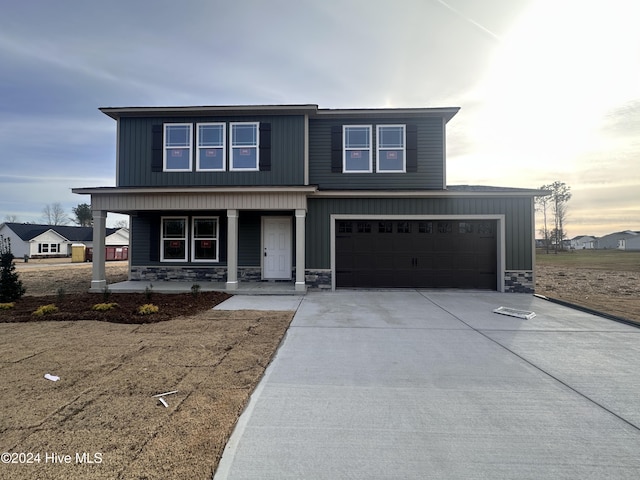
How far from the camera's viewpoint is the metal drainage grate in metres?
6.30

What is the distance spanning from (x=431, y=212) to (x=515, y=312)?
381cm

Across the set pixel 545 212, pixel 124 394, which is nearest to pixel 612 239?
pixel 545 212

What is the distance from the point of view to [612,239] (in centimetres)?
6988

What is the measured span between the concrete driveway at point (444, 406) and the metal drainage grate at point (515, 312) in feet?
2.40

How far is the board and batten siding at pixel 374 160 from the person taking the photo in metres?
10.0

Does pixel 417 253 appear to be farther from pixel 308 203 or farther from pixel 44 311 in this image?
pixel 44 311

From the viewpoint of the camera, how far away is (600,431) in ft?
8.25

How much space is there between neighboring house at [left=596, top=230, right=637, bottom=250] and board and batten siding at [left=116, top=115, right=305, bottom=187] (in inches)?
3454

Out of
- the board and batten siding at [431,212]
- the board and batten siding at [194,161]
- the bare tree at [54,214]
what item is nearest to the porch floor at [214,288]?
the board and batten siding at [431,212]

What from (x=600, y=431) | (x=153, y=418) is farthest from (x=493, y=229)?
(x=153, y=418)

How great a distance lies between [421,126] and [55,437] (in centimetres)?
1115

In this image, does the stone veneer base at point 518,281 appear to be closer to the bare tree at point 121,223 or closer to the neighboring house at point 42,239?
the neighboring house at point 42,239

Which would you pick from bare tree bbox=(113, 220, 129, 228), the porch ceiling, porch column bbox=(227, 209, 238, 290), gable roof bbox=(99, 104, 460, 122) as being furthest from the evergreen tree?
bare tree bbox=(113, 220, 129, 228)

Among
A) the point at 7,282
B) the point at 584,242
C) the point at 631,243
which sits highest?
the point at 584,242
